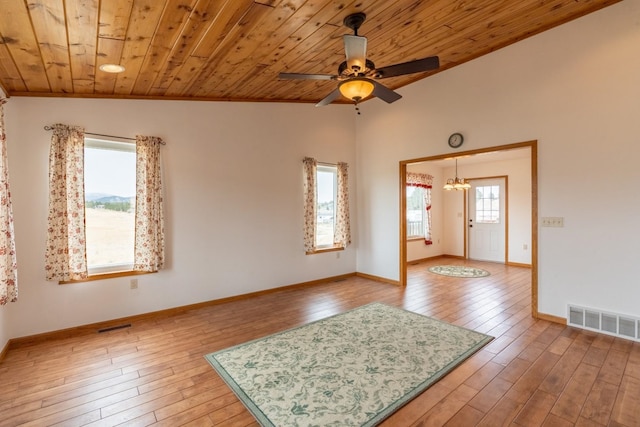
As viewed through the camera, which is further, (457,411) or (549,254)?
(549,254)

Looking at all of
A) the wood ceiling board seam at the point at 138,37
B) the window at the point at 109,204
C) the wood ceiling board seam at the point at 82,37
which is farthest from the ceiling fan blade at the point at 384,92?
the window at the point at 109,204

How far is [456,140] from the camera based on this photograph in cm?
439

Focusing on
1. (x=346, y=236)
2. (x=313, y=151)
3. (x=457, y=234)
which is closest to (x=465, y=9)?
(x=313, y=151)

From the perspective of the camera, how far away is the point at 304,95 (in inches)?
190

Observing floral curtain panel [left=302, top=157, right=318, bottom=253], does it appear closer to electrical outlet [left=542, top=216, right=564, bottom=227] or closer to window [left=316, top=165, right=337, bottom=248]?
window [left=316, top=165, right=337, bottom=248]

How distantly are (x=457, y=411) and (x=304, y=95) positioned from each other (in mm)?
4381

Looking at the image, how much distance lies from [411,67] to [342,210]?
3.38 m

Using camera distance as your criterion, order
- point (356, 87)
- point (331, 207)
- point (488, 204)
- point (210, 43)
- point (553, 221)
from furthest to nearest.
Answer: point (488, 204) < point (331, 207) < point (553, 221) < point (210, 43) < point (356, 87)

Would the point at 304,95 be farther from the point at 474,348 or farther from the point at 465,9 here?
the point at 474,348

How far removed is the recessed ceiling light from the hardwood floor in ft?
8.92

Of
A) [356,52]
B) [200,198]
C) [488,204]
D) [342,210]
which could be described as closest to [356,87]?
[356,52]

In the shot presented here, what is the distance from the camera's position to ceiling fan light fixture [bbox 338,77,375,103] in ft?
8.23

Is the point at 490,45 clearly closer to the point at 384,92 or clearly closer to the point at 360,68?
the point at 384,92

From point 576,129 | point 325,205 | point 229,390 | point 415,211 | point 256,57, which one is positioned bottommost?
point 229,390
